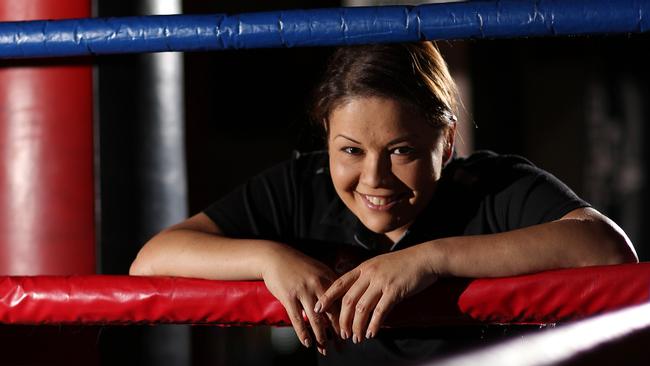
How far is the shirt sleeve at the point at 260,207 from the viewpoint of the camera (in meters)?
0.91

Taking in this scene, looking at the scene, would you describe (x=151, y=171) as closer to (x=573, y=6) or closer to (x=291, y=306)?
(x=291, y=306)

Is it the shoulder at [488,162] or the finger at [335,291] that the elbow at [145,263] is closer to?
the finger at [335,291]

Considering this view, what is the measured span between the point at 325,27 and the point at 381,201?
0.65 feet

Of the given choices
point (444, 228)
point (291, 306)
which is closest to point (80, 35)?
point (291, 306)

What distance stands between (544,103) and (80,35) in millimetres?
2896

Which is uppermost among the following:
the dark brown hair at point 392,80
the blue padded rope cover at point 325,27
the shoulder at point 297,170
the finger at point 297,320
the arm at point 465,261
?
the blue padded rope cover at point 325,27

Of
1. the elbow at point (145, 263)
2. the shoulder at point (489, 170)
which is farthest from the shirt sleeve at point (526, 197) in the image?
the elbow at point (145, 263)

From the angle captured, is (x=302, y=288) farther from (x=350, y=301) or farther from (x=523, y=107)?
(x=523, y=107)

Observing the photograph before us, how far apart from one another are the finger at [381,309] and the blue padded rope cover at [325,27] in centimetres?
23

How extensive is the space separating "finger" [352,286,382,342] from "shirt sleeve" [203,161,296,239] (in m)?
0.30

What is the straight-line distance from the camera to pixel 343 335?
65 cm

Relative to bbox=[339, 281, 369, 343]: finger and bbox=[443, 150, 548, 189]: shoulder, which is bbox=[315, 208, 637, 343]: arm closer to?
bbox=[339, 281, 369, 343]: finger

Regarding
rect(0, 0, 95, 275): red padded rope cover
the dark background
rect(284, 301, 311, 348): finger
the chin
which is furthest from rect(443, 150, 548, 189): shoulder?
the dark background

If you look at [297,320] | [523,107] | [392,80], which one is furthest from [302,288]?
[523,107]
